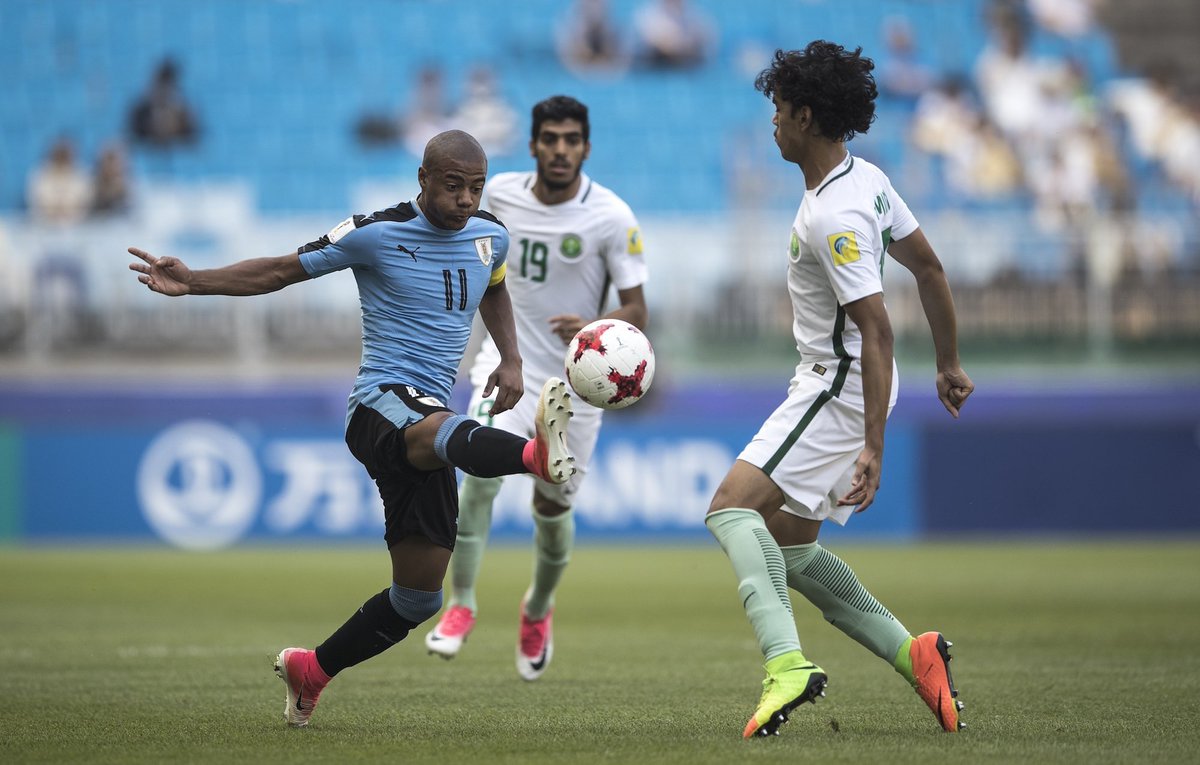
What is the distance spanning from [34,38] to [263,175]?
3.95m

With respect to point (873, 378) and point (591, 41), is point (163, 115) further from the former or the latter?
point (873, 378)

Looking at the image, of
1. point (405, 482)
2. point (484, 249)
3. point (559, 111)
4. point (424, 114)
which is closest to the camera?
point (405, 482)

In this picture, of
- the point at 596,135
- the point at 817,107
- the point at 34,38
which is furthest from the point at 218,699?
the point at 34,38

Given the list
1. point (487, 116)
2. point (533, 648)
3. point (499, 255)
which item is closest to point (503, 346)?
point (499, 255)

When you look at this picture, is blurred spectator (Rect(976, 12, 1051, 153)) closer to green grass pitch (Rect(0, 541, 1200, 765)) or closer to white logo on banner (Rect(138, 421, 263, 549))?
green grass pitch (Rect(0, 541, 1200, 765))

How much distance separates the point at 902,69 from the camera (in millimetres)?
22531

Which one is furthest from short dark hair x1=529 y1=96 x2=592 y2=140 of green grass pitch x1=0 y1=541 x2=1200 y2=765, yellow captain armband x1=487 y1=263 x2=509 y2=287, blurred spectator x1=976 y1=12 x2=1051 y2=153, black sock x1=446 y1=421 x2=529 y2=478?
blurred spectator x1=976 y1=12 x2=1051 y2=153

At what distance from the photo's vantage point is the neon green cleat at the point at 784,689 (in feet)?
16.6

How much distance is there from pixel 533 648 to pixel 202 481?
10041 mm

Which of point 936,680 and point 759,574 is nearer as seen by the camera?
point 759,574

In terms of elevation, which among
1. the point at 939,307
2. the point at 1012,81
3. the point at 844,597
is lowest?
the point at 844,597

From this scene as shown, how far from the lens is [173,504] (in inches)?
662

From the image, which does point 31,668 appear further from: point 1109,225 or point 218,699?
point 1109,225

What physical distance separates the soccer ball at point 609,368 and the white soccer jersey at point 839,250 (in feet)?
1.90
